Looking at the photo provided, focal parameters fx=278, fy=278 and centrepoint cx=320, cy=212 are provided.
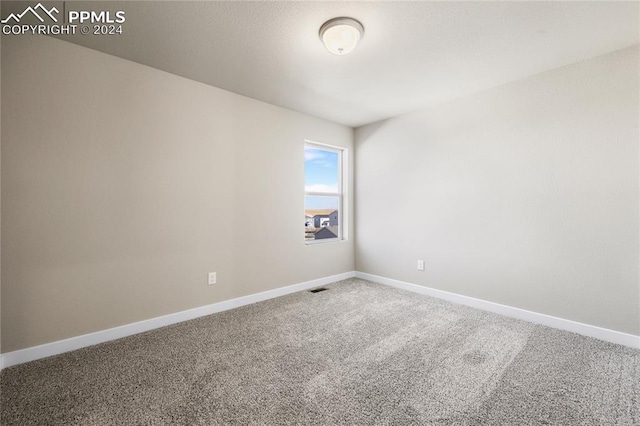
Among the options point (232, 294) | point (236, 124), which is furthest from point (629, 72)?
point (232, 294)

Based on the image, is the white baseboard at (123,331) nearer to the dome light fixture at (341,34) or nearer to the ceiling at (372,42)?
the ceiling at (372,42)

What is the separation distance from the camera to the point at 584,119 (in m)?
2.40

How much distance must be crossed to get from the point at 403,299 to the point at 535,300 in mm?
1267

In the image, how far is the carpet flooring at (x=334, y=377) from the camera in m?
1.47

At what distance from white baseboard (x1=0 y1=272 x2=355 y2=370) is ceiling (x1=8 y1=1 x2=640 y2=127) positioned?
2.28m

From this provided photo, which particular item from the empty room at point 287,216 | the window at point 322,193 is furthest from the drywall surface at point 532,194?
the window at point 322,193

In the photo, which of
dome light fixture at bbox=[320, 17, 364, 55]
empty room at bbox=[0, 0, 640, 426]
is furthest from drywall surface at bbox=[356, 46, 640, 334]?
dome light fixture at bbox=[320, 17, 364, 55]

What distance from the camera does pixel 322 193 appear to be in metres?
4.08

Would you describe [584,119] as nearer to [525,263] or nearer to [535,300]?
[525,263]

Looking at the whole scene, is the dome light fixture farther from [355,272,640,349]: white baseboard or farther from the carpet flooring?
[355,272,640,349]: white baseboard

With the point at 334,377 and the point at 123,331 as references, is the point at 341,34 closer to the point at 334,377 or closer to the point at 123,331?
the point at 334,377

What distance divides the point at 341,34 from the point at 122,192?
217 cm

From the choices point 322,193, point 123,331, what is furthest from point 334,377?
point 322,193

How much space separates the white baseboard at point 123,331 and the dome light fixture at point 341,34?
2.62m
